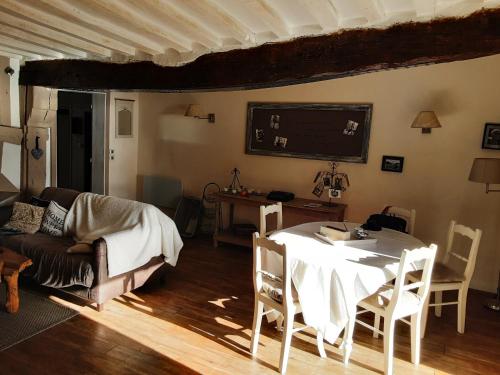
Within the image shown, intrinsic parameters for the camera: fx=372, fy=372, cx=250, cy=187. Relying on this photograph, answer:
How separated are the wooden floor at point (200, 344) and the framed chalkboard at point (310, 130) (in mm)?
1939

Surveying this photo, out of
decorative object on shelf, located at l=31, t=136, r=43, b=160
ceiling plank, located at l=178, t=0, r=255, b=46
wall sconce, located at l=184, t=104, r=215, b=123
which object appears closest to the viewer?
ceiling plank, located at l=178, t=0, r=255, b=46

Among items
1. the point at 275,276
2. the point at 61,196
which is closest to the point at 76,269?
the point at 61,196

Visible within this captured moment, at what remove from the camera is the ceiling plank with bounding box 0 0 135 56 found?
2420 mm

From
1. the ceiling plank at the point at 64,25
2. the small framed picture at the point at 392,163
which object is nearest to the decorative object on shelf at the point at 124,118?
the ceiling plank at the point at 64,25

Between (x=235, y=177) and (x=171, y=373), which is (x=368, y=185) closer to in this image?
(x=235, y=177)

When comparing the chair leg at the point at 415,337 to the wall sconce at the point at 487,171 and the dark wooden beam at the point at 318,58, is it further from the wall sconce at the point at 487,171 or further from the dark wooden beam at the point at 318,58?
the dark wooden beam at the point at 318,58

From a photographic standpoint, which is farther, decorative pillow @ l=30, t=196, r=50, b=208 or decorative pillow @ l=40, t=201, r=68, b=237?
decorative pillow @ l=30, t=196, r=50, b=208

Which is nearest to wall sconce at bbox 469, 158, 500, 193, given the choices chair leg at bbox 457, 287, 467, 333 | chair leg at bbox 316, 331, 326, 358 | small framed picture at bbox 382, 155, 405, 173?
small framed picture at bbox 382, 155, 405, 173

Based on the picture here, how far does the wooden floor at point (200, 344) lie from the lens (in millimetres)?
2441

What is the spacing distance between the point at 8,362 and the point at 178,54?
2.50 m

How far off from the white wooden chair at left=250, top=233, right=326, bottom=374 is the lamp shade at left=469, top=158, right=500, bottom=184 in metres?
2.04

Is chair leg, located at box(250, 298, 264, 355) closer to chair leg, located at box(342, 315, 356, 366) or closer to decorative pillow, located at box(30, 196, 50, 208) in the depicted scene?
chair leg, located at box(342, 315, 356, 366)

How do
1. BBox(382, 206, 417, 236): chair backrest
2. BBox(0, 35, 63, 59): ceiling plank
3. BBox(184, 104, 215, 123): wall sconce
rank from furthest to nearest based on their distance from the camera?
BBox(184, 104, 215, 123): wall sconce
BBox(382, 206, 417, 236): chair backrest
BBox(0, 35, 63, 59): ceiling plank

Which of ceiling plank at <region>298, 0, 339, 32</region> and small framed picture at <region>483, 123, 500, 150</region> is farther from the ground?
ceiling plank at <region>298, 0, 339, 32</region>
